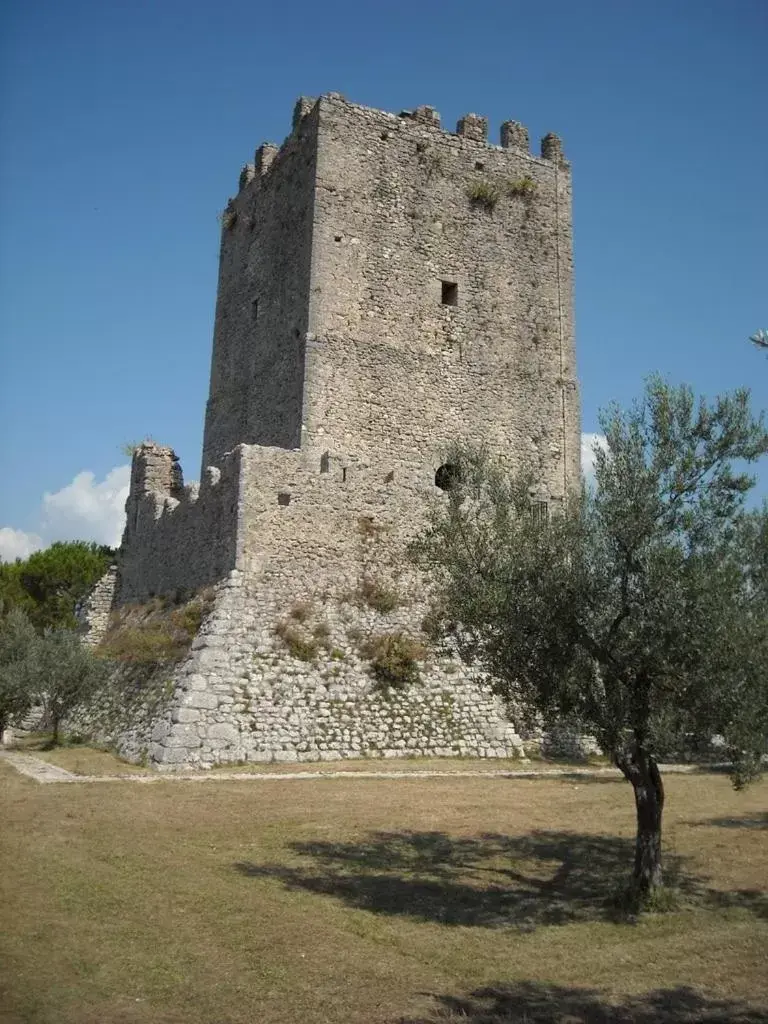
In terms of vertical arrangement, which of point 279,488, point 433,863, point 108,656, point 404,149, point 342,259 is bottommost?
point 433,863

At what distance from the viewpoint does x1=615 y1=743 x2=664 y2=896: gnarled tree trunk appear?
837cm

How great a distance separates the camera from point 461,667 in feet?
61.4

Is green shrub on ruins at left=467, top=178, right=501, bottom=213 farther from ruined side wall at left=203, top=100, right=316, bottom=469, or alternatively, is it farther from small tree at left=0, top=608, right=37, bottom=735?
small tree at left=0, top=608, right=37, bottom=735

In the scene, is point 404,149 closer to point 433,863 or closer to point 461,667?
point 461,667

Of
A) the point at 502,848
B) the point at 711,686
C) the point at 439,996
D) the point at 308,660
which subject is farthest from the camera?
the point at 308,660

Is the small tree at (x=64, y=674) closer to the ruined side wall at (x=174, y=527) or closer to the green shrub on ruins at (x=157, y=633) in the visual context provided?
the green shrub on ruins at (x=157, y=633)

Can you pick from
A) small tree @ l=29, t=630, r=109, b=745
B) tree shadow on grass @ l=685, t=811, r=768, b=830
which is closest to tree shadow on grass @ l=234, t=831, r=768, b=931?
tree shadow on grass @ l=685, t=811, r=768, b=830

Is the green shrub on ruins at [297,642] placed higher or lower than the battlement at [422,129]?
lower

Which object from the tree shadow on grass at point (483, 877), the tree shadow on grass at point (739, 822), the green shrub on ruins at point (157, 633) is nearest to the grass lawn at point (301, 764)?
the green shrub on ruins at point (157, 633)

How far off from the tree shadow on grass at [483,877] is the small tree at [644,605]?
33.2 inches

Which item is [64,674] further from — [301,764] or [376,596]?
[376,596]

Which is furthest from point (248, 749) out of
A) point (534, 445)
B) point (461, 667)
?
point (534, 445)

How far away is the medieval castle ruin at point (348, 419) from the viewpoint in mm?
16734

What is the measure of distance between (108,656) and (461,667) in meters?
7.97
